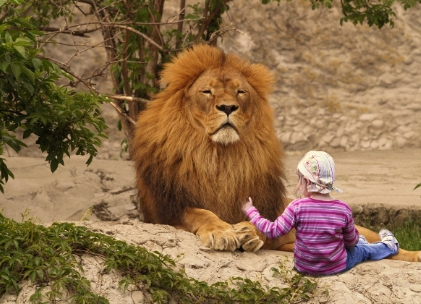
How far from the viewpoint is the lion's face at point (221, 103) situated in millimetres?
5191

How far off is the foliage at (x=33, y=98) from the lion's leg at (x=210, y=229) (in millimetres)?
750

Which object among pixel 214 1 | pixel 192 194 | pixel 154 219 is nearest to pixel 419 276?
pixel 192 194

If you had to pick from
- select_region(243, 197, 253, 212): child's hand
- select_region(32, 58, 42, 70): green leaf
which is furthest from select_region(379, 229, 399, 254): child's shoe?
select_region(32, 58, 42, 70): green leaf

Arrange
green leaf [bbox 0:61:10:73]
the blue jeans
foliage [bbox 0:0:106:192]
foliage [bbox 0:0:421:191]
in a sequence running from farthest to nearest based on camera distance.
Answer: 1. the blue jeans
2. foliage [bbox 0:0:421:191]
3. foliage [bbox 0:0:106:192]
4. green leaf [bbox 0:61:10:73]

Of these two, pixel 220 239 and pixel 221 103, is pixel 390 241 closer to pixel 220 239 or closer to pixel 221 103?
pixel 220 239

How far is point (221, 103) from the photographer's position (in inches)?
205

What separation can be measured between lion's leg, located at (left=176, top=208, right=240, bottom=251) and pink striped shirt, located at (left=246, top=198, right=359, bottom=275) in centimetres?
31

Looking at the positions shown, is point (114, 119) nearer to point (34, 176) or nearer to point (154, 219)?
point (34, 176)

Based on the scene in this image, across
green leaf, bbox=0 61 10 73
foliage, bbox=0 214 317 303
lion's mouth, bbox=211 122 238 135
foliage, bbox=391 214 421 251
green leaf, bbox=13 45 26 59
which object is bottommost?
foliage, bbox=391 214 421 251

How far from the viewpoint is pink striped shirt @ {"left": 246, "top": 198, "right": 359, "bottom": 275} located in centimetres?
452

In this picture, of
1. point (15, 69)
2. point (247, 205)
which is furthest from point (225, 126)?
point (15, 69)

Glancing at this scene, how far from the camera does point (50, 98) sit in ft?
15.6

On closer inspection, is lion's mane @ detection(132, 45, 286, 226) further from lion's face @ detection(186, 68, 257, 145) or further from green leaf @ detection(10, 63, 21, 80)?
green leaf @ detection(10, 63, 21, 80)

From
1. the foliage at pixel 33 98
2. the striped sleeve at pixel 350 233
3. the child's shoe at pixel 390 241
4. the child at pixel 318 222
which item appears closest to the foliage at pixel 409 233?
the child's shoe at pixel 390 241
